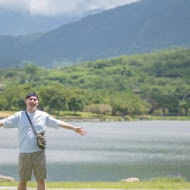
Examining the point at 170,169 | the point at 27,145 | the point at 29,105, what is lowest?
the point at 170,169

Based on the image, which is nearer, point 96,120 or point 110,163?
point 110,163

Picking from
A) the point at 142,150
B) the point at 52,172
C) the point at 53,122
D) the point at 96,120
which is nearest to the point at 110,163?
the point at 52,172

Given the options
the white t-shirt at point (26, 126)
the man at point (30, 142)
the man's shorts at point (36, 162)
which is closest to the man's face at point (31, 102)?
the man at point (30, 142)

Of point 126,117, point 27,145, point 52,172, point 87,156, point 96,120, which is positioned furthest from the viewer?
point 126,117

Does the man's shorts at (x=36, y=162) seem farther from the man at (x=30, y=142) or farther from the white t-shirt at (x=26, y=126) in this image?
the white t-shirt at (x=26, y=126)

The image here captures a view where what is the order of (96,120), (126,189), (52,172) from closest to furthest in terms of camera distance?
(126,189) < (52,172) < (96,120)

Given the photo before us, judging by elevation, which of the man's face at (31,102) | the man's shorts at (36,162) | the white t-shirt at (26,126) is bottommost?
the man's shorts at (36,162)

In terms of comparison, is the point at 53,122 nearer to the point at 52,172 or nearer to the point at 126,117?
the point at 52,172

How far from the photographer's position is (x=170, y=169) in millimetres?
39719

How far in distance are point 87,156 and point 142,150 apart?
10724 mm

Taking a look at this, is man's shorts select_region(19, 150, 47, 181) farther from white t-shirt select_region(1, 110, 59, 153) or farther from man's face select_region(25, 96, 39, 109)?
man's face select_region(25, 96, 39, 109)

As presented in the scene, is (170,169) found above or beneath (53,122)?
beneath

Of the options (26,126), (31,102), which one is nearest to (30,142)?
(26,126)

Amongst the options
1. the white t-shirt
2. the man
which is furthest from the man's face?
the white t-shirt
